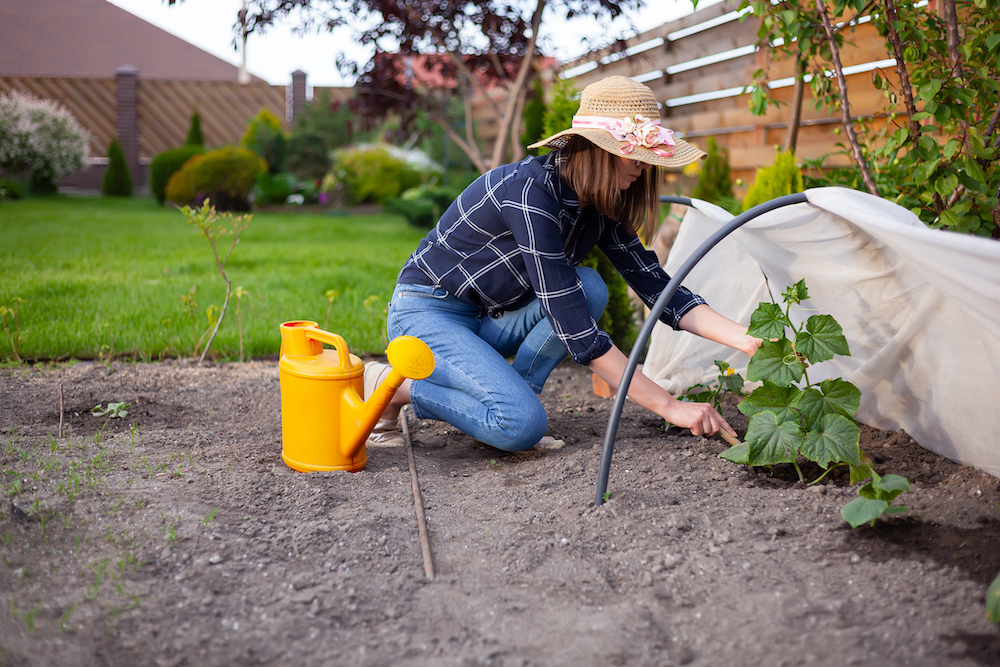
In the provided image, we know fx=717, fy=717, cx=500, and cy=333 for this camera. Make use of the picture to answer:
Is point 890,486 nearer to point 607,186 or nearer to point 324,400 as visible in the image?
point 607,186

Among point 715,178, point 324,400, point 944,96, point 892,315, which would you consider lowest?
point 324,400

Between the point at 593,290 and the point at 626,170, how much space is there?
1.79 ft

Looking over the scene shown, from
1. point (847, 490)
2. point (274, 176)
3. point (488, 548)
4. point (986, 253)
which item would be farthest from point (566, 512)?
point (274, 176)

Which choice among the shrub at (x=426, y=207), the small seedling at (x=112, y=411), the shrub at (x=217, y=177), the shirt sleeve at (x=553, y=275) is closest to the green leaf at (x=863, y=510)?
the shirt sleeve at (x=553, y=275)

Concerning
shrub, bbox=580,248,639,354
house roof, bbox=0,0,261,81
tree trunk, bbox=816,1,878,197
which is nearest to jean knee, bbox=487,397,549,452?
shrub, bbox=580,248,639,354

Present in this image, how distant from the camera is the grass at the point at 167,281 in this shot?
329cm

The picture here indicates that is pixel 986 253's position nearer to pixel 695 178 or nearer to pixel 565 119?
pixel 565 119

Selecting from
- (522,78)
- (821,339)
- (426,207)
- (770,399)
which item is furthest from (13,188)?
(821,339)

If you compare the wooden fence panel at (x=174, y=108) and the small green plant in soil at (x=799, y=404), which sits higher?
the wooden fence panel at (x=174, y=108)

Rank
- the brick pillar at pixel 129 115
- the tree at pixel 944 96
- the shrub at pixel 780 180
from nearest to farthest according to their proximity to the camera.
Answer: the tree at pixel 944 96 < the shrub at pixel 780 180 < the brick pillar at pixel 129 115

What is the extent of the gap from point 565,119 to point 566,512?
72.9 inches

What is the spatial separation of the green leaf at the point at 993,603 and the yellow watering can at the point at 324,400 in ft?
3.93

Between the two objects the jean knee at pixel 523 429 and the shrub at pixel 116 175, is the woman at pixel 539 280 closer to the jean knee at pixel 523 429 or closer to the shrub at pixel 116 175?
the jean knee at pixel 523 429

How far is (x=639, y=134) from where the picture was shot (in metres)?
1.72
